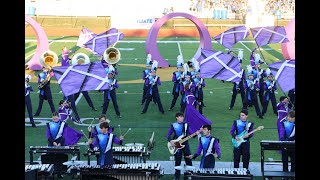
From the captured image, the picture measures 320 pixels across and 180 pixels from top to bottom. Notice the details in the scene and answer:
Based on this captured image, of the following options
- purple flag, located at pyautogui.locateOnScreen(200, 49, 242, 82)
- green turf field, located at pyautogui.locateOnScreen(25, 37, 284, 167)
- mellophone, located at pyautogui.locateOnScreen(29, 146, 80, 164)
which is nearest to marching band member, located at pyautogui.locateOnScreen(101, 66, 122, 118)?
green turf field, located at pyautogui.locateOnScreen(25, 37, 284, 167)

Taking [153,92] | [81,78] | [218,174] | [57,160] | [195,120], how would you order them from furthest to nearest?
[153,92], [195,120], [81,78], [57,160], [218,174]

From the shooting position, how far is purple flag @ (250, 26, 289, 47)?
15.4 m

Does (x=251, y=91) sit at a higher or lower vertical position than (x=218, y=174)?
higher

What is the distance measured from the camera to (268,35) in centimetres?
1577

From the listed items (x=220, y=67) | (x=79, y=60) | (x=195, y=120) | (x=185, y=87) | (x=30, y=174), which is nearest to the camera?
(x=30, y=174)

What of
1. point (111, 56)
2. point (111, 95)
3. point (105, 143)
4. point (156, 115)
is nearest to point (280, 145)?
point (105, 143)

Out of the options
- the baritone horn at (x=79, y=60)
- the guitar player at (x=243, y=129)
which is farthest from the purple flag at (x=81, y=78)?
the baritone horn at (x=79, y=60)

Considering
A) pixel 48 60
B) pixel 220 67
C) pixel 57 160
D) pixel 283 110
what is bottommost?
pixel 57 160

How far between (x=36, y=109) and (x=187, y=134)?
714cm

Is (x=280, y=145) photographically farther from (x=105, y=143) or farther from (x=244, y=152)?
(x=105, y=143)

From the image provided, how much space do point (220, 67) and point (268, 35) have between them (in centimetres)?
442

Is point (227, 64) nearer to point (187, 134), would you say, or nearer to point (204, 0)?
point (187, 134)

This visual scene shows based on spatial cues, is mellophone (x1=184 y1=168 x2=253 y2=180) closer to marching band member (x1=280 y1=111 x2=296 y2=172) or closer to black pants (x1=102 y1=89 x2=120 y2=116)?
marching band member (x1=280 y1=111 x2=296 y2=172)

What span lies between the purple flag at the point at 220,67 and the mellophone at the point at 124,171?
3854 mm
